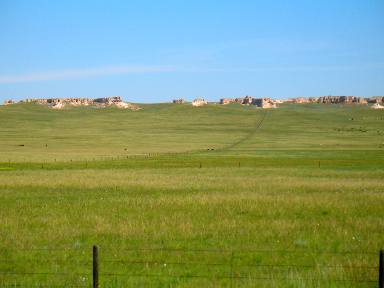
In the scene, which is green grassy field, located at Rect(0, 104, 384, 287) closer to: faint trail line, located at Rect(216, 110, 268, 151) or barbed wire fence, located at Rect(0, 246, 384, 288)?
barbed wire fence, located at Rect(0, 246, 384, 288)

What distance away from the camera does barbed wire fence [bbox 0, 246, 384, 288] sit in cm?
1397

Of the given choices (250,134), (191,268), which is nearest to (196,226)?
(191,268)

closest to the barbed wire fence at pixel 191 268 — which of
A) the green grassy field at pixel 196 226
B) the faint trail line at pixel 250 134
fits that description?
the green grassy field at pixel 196 226

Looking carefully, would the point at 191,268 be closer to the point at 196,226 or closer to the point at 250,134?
the point at 196,226

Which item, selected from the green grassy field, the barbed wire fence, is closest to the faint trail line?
the green grassy field

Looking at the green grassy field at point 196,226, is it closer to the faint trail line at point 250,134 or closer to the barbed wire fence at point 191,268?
the barbed wire fence at point 191,268

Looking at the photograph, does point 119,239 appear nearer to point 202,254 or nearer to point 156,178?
point 202,254

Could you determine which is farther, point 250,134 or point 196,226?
point 250,134

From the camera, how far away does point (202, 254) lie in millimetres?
17188

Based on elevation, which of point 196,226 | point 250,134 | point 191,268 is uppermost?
point 191,268

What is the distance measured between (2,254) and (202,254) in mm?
5307

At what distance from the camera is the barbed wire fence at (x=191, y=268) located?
Answer: 14.0 m

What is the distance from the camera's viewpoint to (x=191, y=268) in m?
15.5

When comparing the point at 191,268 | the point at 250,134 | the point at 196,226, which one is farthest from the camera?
the point at 250,134
